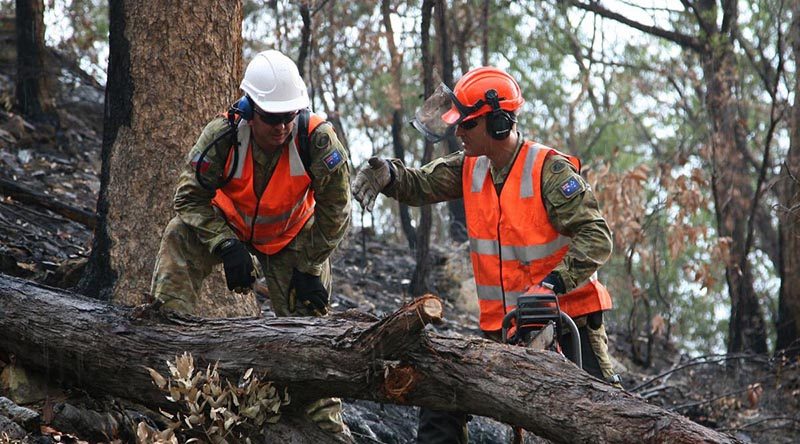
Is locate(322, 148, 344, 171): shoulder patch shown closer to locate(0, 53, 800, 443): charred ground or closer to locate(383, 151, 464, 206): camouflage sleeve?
locate(383, 151, 464, 206): camouflage sleeve

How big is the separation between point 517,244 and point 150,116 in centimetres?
260

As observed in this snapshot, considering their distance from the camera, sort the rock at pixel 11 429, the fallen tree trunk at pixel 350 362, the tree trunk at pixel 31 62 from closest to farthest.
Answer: the fallen tree trunk at pixel 350 362, the rock at pixel 11 429, the tree trunk at pixel 31 62

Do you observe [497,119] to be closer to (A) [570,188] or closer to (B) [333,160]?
(A) [570,188]

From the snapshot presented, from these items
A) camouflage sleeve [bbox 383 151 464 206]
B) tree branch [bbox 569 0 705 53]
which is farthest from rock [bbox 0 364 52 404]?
tree branch [bbox 569 0 705 53]

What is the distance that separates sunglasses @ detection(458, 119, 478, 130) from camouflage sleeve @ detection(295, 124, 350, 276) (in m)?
0.67

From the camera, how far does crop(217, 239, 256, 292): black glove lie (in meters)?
4.92

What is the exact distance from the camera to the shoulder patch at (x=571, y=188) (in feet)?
15.5

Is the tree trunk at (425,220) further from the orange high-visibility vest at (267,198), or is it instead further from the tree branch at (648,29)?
the tree branch at (648,29)

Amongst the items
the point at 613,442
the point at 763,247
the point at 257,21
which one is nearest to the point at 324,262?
the point at 613,442

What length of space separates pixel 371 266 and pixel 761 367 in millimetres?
4453

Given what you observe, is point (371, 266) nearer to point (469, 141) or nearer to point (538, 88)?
point (469, 141)

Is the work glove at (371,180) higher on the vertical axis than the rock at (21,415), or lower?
higher

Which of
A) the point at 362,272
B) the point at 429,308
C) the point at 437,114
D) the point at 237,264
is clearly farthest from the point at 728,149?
the point at 429,308

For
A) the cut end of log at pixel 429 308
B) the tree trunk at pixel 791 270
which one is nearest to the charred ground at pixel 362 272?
the tree trunk at pixel 791 270
